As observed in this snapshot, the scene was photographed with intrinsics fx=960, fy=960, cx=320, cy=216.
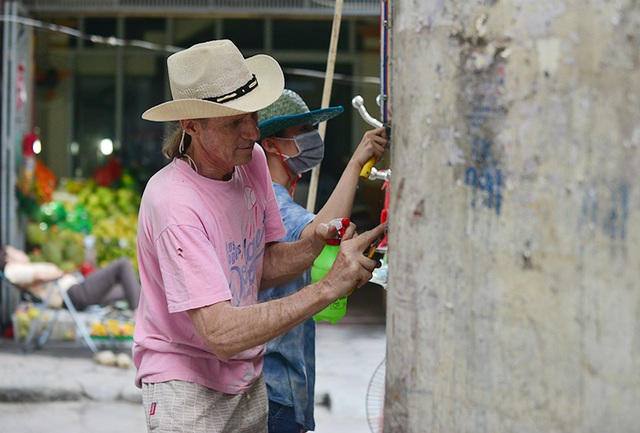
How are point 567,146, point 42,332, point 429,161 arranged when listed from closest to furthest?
point 567,146 → point 429,161 → point 42,332

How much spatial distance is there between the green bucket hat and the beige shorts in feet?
3.61

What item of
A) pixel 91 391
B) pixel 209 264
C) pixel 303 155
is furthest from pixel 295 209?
pixel 91 391

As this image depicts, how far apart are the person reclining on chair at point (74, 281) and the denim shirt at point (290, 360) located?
5491 millimetres

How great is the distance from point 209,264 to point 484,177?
110cm

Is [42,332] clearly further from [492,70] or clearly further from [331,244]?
[492,70]

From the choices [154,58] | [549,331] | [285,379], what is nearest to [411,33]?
[549,331]

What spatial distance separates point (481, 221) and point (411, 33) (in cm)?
34

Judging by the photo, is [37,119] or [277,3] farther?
[37,119]

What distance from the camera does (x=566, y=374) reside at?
141cm

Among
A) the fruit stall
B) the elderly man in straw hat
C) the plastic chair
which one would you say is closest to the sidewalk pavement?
the plastic chair

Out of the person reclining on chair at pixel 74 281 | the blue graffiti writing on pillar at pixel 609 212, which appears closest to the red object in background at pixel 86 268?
the person reclining on chair at pixel 74 281

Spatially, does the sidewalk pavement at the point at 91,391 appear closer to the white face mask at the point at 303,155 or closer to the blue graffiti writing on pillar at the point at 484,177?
the white face mask at the point at 303,155

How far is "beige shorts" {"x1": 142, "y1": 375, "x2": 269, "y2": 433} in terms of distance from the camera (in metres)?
2.62

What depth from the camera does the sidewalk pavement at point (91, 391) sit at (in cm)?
690
